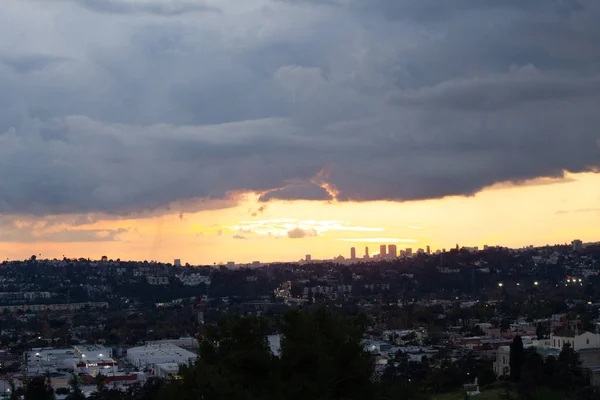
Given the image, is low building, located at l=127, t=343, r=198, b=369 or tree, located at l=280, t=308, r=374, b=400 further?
low building, located at l=127, t=343, r=198, b=369

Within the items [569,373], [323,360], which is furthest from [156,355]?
[323,360]

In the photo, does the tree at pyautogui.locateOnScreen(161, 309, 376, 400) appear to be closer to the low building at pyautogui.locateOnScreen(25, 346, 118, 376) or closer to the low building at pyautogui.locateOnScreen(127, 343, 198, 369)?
the low building at pyautogui.locateOnScreen(25, 346, 118, 376)

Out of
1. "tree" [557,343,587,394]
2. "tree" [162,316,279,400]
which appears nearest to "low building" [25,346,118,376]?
"tree" [557,343,587,394]

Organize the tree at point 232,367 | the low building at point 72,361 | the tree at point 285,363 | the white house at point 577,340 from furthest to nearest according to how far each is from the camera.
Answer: the low building at point 72,361, the white house at point 577,340, the tree at point 285,363, the tree at point 232,367

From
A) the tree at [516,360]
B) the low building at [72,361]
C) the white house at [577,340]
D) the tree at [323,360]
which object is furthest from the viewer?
the low building at [72,361]

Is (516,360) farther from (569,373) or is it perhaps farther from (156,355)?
(156,355)

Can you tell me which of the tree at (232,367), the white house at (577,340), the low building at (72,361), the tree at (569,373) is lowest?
the low building at (72,361)

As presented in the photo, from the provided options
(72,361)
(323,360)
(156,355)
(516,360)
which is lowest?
(72,361)

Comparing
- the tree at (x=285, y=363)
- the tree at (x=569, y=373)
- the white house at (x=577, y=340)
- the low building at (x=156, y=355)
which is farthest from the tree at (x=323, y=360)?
the low building at (x=156, y=355)

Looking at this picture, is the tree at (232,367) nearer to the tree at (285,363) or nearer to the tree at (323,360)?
the tree at (285,363)

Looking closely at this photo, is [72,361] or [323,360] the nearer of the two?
[323,360]

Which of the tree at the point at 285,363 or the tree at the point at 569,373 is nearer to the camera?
the tree at the point at 285,363
